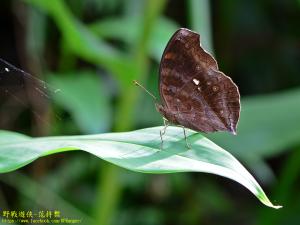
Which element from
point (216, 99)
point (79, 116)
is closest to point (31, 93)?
point (79, 116)

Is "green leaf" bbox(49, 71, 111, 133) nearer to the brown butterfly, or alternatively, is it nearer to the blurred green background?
the blurred green background

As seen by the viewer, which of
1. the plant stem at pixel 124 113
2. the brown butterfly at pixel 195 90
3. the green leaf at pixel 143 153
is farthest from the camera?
the plant stem at pixel 124 113

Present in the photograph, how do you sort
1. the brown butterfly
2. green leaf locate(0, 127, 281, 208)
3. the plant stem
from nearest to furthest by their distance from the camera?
green leaf locate(0, 127, 281, 208) < the brown butterfly < the plant stem

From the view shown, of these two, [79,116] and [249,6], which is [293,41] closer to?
[249,6]

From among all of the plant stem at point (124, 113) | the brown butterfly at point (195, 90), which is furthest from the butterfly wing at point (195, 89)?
the plant stem at point (124, 113)

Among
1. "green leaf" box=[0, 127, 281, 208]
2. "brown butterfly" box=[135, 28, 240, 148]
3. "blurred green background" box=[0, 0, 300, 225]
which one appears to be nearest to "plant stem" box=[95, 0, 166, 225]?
Result: "blurred green background" box=[0, 0, 300, 225]

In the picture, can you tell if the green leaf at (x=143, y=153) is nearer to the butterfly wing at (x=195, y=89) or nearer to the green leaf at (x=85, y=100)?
the butterfly wing at (x=195, y=89)
